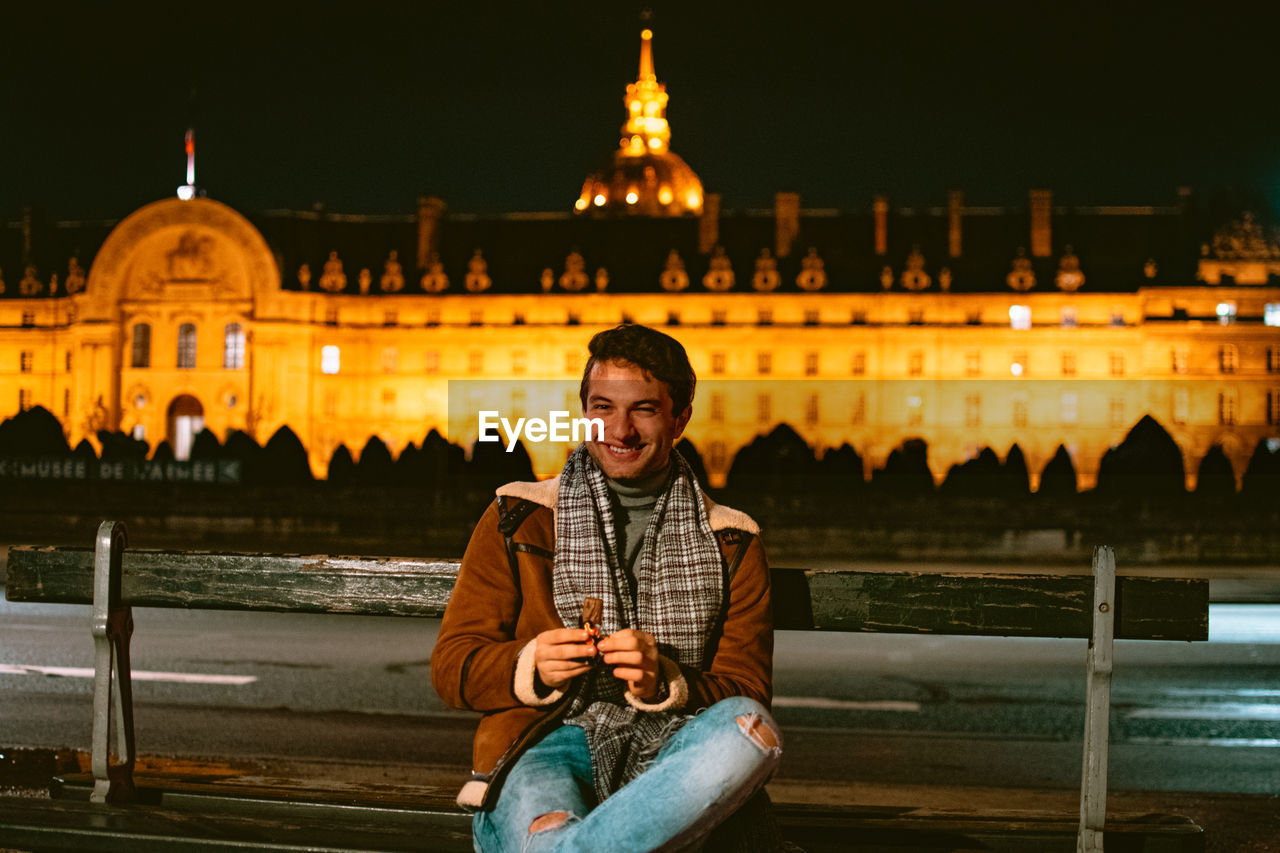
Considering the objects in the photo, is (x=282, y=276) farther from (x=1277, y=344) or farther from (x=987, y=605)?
(x=987, y=605)

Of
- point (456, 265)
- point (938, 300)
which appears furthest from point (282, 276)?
point (938, 300)

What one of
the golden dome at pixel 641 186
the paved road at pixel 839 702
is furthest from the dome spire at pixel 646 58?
the paved road at pixel 839 702

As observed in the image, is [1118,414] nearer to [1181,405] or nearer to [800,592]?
[1181,405]

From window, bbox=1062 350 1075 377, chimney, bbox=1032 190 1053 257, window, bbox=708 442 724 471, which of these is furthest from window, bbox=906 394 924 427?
chimney, bbox=1032 190 1053 257

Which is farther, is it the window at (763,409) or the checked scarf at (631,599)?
the window at (763,409)

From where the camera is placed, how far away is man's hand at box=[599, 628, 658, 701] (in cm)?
348

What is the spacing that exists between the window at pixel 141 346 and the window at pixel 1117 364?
49.6 meters

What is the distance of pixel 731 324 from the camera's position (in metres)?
74.4

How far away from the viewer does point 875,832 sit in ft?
14.1

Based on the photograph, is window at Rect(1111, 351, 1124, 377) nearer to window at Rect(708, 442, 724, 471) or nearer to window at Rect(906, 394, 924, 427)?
window at Rect(906, 394, 924, 427)

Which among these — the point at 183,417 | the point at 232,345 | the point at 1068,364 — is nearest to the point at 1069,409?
the point at 1068,364

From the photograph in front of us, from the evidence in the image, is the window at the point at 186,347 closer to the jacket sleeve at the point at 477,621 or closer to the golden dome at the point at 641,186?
the golden dome at the point at 641,186

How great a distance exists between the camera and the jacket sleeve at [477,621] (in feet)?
12.3

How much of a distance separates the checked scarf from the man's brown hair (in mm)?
340
